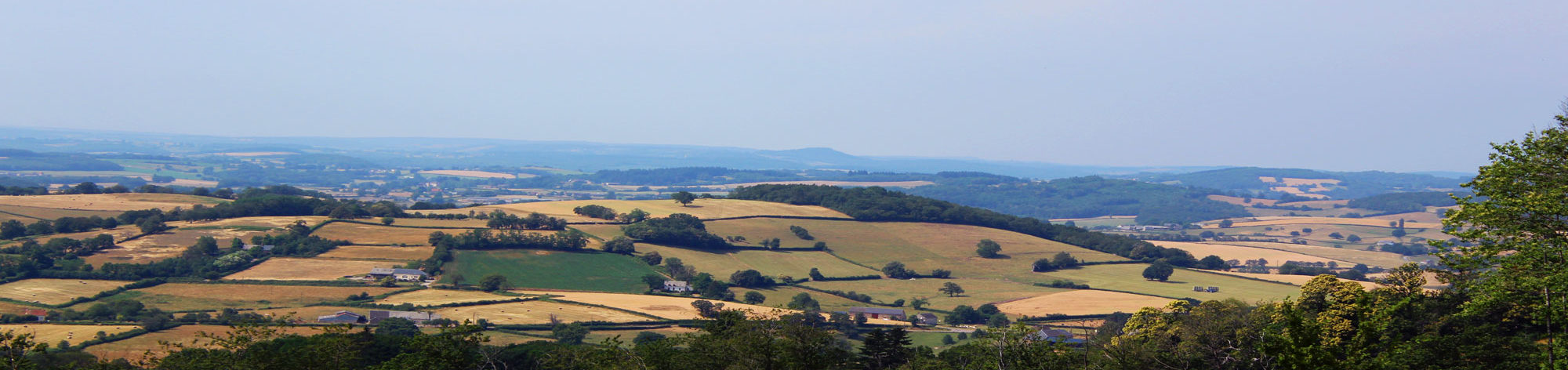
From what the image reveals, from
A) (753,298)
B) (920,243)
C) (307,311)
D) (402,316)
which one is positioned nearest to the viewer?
(402,316)

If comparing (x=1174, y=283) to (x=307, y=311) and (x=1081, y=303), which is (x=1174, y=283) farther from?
(x=307, y=311)

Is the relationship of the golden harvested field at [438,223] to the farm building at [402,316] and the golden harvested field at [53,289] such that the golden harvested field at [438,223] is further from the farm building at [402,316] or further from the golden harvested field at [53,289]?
the farm building at [402,316]

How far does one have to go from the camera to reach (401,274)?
82.7 m

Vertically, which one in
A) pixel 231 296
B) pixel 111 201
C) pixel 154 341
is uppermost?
pixel 111 201

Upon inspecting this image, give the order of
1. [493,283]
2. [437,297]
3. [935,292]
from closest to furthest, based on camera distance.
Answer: [437,297], [493,283], [935,292]

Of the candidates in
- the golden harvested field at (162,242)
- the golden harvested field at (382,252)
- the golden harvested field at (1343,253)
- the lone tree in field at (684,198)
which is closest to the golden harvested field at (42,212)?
the golden harvested field at (162,242)

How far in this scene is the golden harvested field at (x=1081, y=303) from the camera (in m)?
78.5

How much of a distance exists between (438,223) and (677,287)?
35.2 m

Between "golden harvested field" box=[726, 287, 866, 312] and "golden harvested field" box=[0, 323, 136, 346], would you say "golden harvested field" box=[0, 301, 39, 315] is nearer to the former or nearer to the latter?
"golden harvested field" box=[0, 323, 136, 346]

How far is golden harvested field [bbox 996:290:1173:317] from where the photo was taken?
78.5 metres

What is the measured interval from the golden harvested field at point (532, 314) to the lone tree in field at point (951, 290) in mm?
32643

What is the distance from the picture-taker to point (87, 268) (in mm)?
76375

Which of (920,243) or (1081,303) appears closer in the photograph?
(1081,303)

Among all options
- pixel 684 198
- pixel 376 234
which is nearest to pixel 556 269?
pixel 376 234
